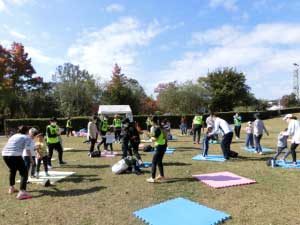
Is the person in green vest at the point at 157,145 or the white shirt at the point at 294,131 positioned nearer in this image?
the person in green vest at the point at 157,145

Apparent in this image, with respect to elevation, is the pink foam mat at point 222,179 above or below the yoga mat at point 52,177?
above

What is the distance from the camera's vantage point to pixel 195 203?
6273 millimetres

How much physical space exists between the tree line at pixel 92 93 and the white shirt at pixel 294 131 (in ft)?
119

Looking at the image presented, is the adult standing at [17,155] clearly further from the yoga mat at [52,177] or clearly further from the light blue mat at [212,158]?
the light blue mat at [212,158]

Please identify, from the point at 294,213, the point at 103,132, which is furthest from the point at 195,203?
the point at 103,132

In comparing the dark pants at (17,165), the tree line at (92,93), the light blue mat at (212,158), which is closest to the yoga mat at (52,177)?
the dark pants at (17,165)

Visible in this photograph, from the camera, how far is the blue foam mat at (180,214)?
5.28 meters

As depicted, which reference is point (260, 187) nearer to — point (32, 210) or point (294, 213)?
point (294, 213)

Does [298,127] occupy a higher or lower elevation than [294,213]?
higher

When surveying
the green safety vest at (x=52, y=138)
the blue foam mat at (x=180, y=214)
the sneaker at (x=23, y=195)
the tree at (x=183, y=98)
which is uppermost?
the tree at (x=183, y=98)

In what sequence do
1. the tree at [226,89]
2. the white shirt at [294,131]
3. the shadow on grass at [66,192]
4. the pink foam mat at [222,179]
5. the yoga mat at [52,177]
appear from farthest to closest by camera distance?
the tree at [226,89] → the white shirt at [294,131] → the yoga mat at [52,177] → the pink foam mat at [222,179] → the shadow on grass at [66,192]

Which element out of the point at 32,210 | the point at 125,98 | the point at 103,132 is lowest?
the point at 32,210

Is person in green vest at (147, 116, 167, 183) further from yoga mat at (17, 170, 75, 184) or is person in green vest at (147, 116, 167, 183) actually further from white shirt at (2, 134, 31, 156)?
white shirt at (2, 134, 31, 156)

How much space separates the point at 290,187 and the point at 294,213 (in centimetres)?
194
